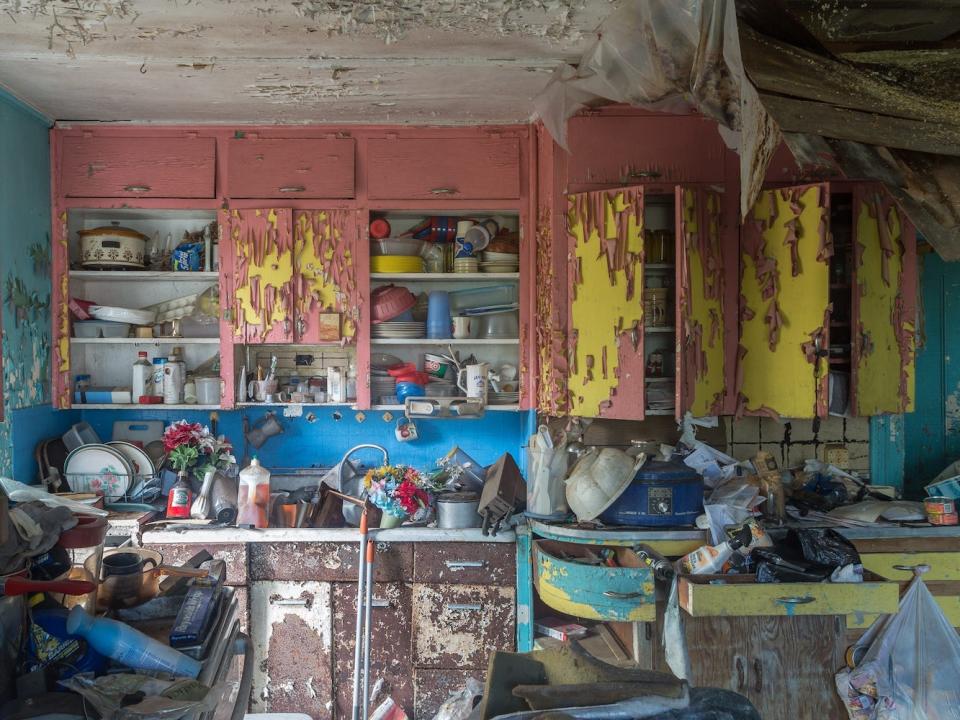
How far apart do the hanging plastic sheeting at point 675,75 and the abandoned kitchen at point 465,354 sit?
19mm

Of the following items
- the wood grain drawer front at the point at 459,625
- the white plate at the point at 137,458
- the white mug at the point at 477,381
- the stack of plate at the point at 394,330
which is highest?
the stack of plate at the point at 394,330

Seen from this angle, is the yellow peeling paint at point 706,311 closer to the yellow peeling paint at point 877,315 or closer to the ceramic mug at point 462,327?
the yellow peeling paint at point 877,315

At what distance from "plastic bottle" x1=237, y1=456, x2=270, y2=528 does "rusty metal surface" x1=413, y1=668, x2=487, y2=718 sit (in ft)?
3.05

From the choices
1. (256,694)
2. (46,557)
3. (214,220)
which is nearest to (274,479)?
(256,694)

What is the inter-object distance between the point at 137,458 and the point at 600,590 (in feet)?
7.37

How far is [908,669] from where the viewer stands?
231 centimetres

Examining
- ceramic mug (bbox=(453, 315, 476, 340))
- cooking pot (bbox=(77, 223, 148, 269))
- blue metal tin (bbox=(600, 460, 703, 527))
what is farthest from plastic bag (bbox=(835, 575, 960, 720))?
cooking pot (bbox=(77, 223, 148, 269))

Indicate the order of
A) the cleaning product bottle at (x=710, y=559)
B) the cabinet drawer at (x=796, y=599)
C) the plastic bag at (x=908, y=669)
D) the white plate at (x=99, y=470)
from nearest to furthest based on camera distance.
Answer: the cabinet drawer at (x=796, y=599) → the plastic bag at (x=908, y=669) → the cleaning product bottle at (x=710, y=559) → the white plate at (x=99, y=470)

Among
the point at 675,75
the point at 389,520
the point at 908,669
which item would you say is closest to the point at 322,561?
A: the point at 389,520

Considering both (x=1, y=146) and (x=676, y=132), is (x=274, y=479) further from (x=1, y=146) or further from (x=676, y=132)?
(x=676, y=132)

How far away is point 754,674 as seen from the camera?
2139 millimetres

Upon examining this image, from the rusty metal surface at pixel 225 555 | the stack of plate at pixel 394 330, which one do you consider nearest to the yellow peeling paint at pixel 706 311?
the stack of plate at pixel 394 330

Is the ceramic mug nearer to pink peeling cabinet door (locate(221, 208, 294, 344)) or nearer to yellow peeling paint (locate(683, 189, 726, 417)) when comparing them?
pink peeling cabinet door (locate(221, 208, 294, 344))

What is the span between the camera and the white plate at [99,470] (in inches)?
133
